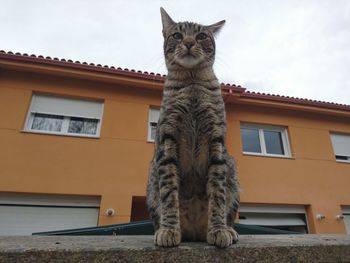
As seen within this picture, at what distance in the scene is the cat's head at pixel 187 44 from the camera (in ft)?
6.27

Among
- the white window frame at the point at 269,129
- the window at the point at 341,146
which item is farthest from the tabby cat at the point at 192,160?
the window at the point at 341,146

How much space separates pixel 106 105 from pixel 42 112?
1.56 metres

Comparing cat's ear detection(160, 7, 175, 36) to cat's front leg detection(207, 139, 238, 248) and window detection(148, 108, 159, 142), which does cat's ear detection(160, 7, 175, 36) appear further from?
window detection(148, 108, 159, 142)

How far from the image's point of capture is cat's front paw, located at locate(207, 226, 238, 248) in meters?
1.22

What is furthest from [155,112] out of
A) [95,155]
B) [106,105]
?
[95,155]

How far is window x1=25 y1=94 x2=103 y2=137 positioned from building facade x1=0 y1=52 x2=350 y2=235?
0.02m

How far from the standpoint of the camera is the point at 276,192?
6371mm

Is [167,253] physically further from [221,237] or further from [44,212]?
[44,212]

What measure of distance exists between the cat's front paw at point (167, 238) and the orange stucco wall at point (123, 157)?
419cm

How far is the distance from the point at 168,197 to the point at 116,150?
4.47 m

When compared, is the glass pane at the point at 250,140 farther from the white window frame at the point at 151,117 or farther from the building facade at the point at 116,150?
the white window frame at the point at 151,117

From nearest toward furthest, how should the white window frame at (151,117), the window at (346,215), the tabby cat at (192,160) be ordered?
the tabby cat at (192,160)
the white window frame at (151,117)
the window at (346,215)

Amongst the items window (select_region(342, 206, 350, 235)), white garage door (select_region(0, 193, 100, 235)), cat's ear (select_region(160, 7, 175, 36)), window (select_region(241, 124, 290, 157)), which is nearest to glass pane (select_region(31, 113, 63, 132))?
white garage door (select_region(0, 193, 100, 235))

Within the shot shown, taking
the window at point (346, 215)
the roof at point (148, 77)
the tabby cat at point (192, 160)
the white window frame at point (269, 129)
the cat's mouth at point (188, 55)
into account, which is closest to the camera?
the tabby cat at point (192, 160)
